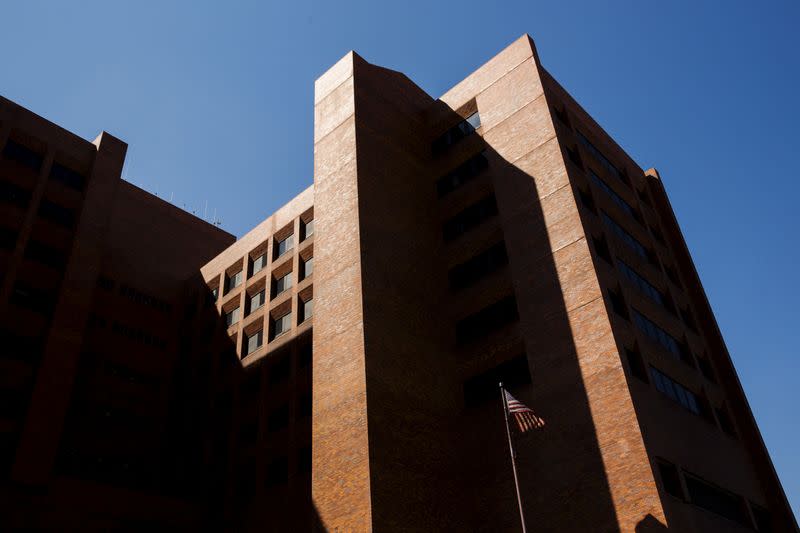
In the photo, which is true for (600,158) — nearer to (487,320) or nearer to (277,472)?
(487,320)

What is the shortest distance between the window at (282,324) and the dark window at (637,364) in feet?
72.7

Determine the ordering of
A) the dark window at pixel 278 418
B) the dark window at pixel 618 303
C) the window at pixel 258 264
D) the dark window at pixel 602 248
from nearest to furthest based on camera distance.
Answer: the dark window at pixel 618 303
the dark window at pixel 602 248
the dark window at pixel 278 418
the window at pixel 258 264

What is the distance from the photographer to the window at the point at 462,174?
41125 mm

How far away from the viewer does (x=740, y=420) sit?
124 ft

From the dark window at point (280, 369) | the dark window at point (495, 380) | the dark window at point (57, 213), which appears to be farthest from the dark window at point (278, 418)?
the dark window at point (57, 213)

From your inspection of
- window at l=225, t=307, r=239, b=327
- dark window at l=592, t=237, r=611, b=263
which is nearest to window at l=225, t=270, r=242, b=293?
window at l=225, t=307, r=239, b=327

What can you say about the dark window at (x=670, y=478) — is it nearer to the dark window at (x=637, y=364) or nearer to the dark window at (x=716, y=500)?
the dark window at (x=716, y=500)

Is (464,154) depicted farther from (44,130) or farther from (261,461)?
(44,130)

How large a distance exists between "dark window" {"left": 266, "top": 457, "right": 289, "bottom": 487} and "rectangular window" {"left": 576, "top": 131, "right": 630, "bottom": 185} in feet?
83.2

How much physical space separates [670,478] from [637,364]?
17.0 ft

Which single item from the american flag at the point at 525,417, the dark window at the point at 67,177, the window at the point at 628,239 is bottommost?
the american flag at the point at 525,417

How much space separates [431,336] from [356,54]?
2014 centimetres

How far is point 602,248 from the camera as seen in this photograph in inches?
1375

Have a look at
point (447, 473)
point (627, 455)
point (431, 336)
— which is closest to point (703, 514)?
point (627, 455)
